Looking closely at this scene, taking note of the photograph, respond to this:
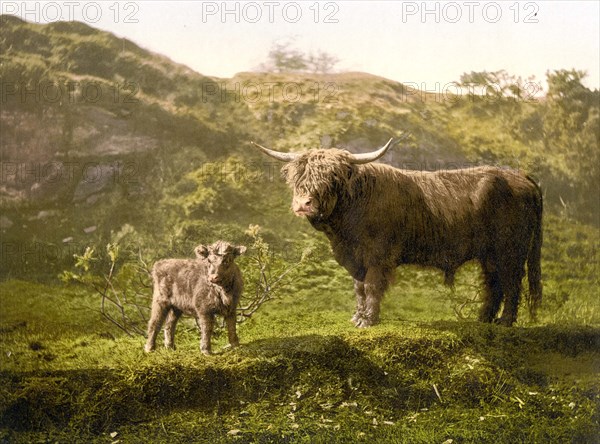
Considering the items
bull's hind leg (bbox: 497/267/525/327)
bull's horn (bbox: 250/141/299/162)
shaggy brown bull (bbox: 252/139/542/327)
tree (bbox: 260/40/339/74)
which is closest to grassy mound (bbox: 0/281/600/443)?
bull's hind leg (bbox: 497/267/525/327)

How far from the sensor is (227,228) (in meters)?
3.63

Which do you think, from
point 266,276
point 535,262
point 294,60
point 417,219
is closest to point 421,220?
point 417,219

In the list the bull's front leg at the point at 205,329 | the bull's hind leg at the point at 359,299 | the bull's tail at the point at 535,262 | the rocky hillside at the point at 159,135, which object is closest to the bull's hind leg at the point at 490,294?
the bull's tail at the point at 535,262

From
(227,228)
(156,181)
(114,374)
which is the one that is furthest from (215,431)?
(156,181)

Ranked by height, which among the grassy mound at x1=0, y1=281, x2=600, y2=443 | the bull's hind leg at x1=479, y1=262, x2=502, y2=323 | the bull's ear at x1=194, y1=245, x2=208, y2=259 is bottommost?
the grassy mound at x1=0, y1=281, x2=600, y2=443

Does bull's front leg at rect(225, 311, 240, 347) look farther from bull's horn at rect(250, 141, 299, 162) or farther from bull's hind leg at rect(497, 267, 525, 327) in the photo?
bull's hind leg at rect(497, 267, 525, 327)

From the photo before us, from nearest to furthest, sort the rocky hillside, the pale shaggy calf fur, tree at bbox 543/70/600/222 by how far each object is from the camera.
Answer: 1. the pale shaggy calf fur
2. the rocky hillside
3. tree at bbox 543/70/600/222

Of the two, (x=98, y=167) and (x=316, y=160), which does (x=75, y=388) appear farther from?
(x=316, y=160)

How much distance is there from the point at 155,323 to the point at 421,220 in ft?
4.54

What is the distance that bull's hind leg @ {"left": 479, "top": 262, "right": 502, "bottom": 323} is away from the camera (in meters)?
3.76

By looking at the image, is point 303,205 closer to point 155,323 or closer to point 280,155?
point 280,155

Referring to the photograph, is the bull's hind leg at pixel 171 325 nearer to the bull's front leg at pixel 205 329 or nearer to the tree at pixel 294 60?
the bull's front leg at pixel 205 329

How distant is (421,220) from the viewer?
365 cm

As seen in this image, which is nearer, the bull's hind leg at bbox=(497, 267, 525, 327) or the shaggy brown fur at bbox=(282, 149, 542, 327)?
the shaggy brown fur at bbox=(282, 149, 542, 327)
